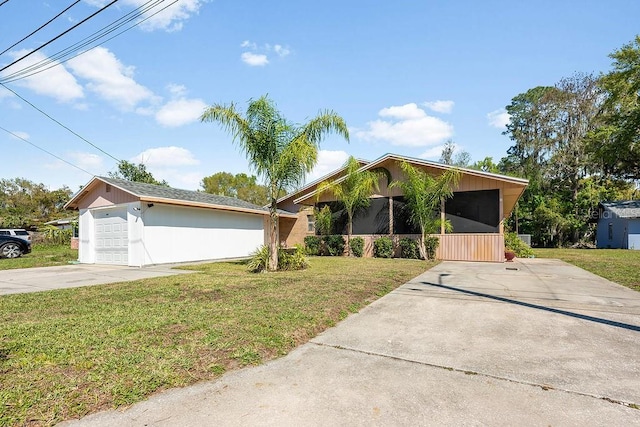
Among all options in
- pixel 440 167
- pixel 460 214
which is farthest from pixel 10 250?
pixel 460 214

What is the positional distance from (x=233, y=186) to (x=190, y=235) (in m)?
28.1

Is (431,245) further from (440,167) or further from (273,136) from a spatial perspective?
(273,136)

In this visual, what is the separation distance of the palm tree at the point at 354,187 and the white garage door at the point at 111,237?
26.0 ft

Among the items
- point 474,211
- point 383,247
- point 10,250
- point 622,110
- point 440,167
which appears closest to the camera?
point 474,211

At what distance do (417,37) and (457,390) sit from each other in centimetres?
976

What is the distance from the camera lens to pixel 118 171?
2845 centimetres

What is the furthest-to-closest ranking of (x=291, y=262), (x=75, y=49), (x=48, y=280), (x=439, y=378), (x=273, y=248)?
1. (x=291, y=262)
2. (x=273, y=248)
3. (x=75, y=49)
4. (x=48, y=280)
5. (x=439, y=378)

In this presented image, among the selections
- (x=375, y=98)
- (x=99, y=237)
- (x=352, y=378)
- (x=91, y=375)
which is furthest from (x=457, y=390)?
(x=99, y=237)

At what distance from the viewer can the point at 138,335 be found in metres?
3.88

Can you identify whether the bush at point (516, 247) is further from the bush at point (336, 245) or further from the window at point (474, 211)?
the bush at point (336, 245)

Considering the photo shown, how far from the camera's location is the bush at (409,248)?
44.7 feet

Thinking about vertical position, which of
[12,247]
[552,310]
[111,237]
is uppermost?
[111,237]

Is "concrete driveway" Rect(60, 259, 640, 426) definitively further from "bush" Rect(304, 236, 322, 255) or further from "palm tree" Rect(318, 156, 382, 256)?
"bush" Rect(304, 236, 322, 255)

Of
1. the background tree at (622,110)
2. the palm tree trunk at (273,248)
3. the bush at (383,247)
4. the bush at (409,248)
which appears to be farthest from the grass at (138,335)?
the background tree at (622,110)
